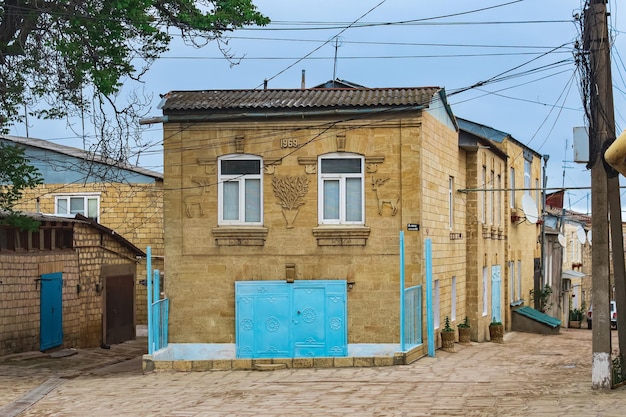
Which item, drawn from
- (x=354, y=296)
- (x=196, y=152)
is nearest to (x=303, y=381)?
(x=354, y=296)

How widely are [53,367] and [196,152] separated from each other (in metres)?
6.58

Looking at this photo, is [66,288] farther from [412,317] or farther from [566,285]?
[566,285]

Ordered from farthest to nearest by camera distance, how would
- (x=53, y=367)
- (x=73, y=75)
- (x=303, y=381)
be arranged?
(x=53, y=367)
(x=73, y=75)
(x=303, y=381)

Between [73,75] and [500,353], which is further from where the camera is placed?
[500,353]

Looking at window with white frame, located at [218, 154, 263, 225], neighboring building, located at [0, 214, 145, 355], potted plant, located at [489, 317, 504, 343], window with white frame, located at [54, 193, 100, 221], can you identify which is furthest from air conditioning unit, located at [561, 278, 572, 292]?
window with white frame, located at [218, 154, 263, 225]

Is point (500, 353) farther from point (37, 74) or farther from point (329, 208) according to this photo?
point (37, 74)

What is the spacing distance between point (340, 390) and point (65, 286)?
43.0 ft

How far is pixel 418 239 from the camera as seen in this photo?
21.1m

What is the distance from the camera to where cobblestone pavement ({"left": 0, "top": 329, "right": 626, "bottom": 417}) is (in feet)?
50.3

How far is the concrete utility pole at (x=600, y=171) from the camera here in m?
16.5

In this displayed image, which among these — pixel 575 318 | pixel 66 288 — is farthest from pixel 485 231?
pixel 575 318

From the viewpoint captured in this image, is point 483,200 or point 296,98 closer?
point 296,98

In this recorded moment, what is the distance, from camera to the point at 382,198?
21.2m

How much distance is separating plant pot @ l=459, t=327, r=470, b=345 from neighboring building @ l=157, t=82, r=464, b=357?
415 centimetres
